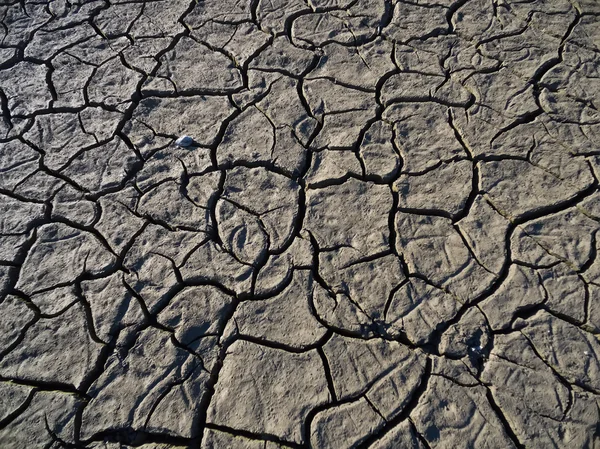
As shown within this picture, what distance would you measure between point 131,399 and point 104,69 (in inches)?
87.0

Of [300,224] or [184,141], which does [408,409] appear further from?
[184,141]

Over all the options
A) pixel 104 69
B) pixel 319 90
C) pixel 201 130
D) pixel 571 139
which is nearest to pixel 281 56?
pixel 319 90

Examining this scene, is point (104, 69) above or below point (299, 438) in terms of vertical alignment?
above

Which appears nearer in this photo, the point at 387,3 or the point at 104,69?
the point at 104,69

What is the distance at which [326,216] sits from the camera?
8.67 ft

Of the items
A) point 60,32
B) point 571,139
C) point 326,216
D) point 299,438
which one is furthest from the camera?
point 60,32

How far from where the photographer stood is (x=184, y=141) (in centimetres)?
296

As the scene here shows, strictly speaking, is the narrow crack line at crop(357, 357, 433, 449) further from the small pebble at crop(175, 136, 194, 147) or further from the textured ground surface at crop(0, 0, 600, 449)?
the small pebble at crop(175, 136, 194, 147)

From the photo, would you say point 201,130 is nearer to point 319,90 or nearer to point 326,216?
point 319,90

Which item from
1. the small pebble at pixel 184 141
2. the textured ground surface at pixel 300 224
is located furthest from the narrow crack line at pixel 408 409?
the small pebble at pixel 184 141

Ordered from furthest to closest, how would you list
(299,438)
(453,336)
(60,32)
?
1. (60,32)
2. (453,336)
3. (299,438)

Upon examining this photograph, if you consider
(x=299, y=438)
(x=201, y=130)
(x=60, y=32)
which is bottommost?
Answer: (x=299, y=438)

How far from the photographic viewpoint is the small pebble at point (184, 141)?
296 cm

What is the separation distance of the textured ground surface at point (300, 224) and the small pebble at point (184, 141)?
4 centimetres
